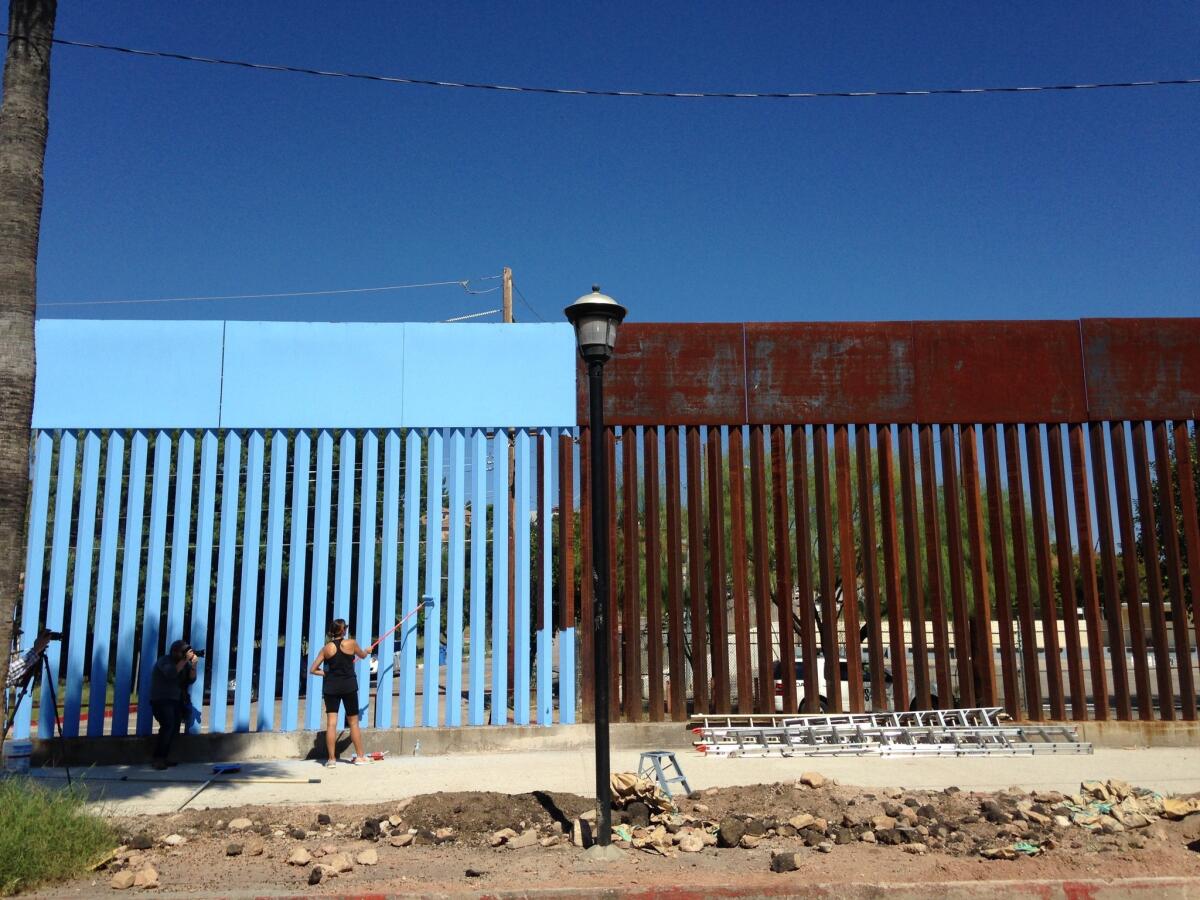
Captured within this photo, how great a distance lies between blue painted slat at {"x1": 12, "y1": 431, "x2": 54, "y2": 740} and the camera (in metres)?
11.7

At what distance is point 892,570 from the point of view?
12.8 meters

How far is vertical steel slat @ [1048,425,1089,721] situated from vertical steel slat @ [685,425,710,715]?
450 centimetres

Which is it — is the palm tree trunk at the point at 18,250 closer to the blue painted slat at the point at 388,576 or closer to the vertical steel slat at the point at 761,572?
the blue painted slat at the point at 388,576

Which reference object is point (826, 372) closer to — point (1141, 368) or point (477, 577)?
point (1141, 368)

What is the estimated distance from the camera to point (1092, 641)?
38.7ft

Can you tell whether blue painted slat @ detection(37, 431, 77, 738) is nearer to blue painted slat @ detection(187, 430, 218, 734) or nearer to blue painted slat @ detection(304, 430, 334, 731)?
blue painted slat @ detection(187, 430, 218, 734)

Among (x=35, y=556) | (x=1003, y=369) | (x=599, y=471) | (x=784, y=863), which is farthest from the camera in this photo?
(x=1003, y=369)

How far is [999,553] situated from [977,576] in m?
0.43

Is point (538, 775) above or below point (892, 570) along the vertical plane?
below

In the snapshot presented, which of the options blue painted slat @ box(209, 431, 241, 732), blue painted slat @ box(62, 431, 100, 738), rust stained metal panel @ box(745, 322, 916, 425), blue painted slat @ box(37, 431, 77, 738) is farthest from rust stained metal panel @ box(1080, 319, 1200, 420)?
blue painted slat @ box(37, 431, 77, 738)

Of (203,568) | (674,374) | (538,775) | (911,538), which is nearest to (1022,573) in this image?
(911,538)

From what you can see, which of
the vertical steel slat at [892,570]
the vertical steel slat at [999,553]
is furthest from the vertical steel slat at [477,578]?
the vertical steel slat at [999,553]

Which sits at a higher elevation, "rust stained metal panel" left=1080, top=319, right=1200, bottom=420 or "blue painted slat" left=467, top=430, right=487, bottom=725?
"rust stained metal panel" left=1080, top=319, right=1200, bottom=420

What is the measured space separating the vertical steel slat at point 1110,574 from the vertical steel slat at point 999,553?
1093 millimetres
